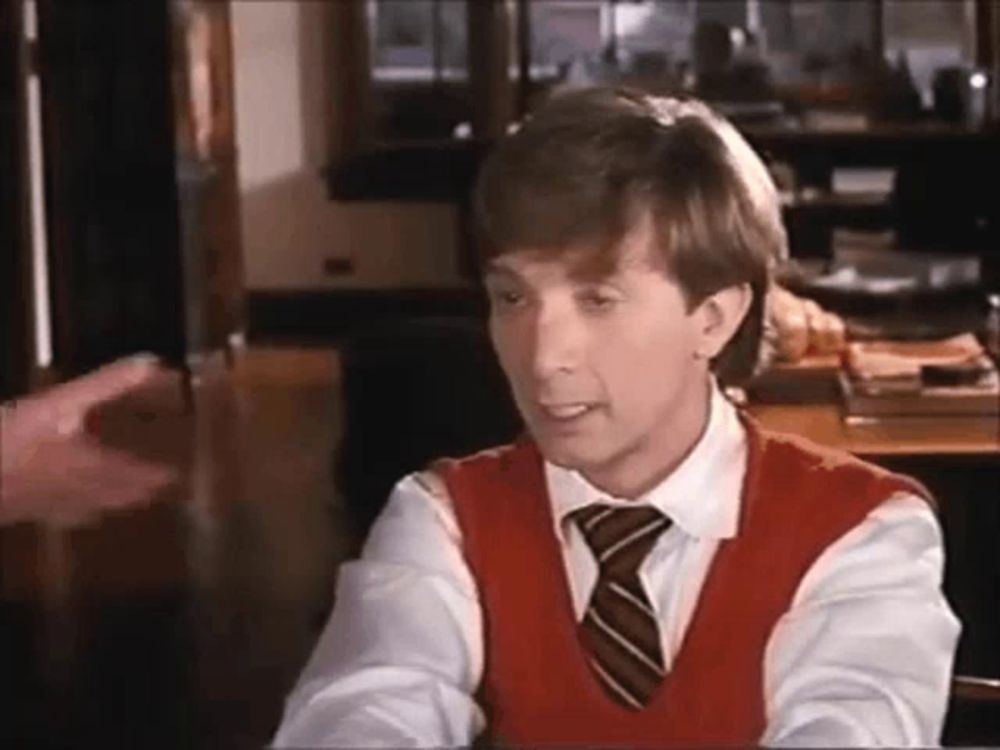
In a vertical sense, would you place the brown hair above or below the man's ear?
above

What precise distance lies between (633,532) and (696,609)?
0.23ft

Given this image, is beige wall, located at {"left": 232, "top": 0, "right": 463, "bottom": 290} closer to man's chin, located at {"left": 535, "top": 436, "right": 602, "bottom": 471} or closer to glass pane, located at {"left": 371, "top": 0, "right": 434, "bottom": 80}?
glass pane, located at {"left": 371, "top": 0, "right": 434, "bottom": 80}

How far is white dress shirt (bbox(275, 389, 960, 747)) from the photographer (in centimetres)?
154

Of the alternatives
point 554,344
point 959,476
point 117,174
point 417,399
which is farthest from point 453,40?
point 554,344

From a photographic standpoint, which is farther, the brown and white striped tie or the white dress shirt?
the brown and white striped tie

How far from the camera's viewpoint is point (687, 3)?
30.7 feet

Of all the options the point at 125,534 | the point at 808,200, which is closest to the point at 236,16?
the point at 808,200

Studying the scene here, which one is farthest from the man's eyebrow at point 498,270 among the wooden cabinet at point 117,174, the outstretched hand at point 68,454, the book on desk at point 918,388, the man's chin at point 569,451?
the wooden cabinet at point 117,174

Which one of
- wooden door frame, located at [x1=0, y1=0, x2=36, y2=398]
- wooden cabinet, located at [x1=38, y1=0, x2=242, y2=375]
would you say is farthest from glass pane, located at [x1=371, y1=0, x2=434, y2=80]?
wooden door frame, located at [x1=0, y1=0, x2=36, y2=398]

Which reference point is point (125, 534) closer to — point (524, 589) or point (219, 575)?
point (219, 575)

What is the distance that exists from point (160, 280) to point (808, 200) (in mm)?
2407

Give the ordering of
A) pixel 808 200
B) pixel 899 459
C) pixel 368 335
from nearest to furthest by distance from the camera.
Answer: pixel 899 459
pixel 368 335
pixel 808 200

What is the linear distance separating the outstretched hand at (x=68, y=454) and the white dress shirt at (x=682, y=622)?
0.17 metres

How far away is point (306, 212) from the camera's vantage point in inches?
369
